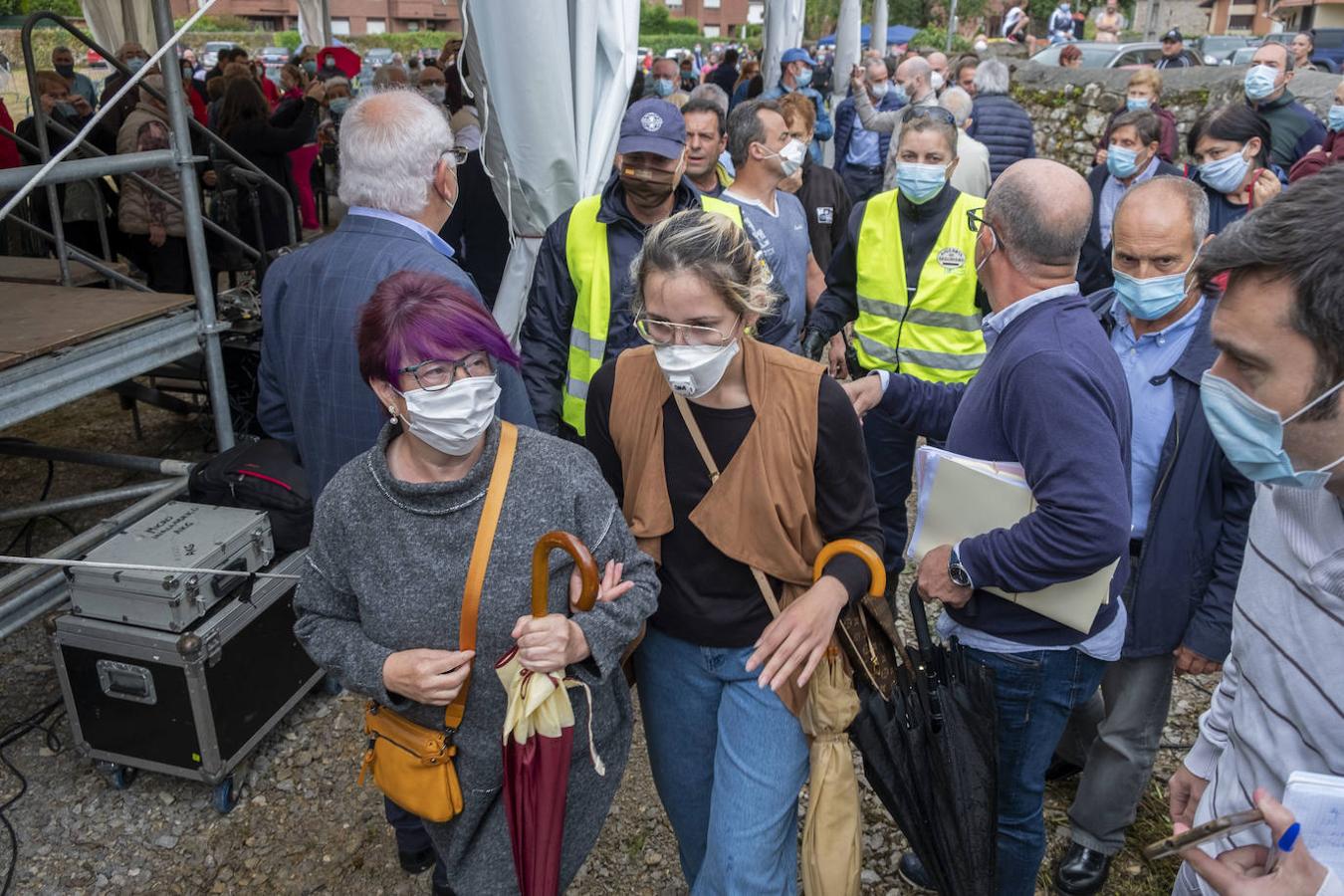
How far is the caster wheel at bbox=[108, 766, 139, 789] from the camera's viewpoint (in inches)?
128

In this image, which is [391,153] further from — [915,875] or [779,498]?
[915,875]

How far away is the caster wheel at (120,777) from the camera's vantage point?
325cm

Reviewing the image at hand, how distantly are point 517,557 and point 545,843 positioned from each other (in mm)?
557

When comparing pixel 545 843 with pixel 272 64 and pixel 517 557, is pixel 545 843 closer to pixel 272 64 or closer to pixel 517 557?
pixel 517 557

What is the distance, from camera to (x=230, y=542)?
124 inches

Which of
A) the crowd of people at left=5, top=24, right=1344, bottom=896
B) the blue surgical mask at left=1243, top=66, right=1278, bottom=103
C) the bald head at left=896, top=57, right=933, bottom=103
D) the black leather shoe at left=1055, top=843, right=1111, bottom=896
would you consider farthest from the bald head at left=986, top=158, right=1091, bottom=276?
the bald head at left=896, top=57, right=933, bottom=103

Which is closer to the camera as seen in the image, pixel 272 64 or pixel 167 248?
pixel 167 248

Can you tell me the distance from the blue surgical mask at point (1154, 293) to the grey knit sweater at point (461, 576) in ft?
4.88

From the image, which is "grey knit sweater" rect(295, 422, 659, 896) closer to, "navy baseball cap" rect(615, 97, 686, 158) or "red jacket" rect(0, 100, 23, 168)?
"navy baseball cap" rect(615, 97, 686, 158)

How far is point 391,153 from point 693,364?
1243 mm

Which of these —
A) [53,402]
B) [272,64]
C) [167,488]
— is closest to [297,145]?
[167,488]

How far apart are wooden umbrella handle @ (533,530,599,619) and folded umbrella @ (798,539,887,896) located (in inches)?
21.5

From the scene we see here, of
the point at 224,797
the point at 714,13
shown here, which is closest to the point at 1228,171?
the point at 224,797

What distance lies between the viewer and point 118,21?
9547 millimetres
